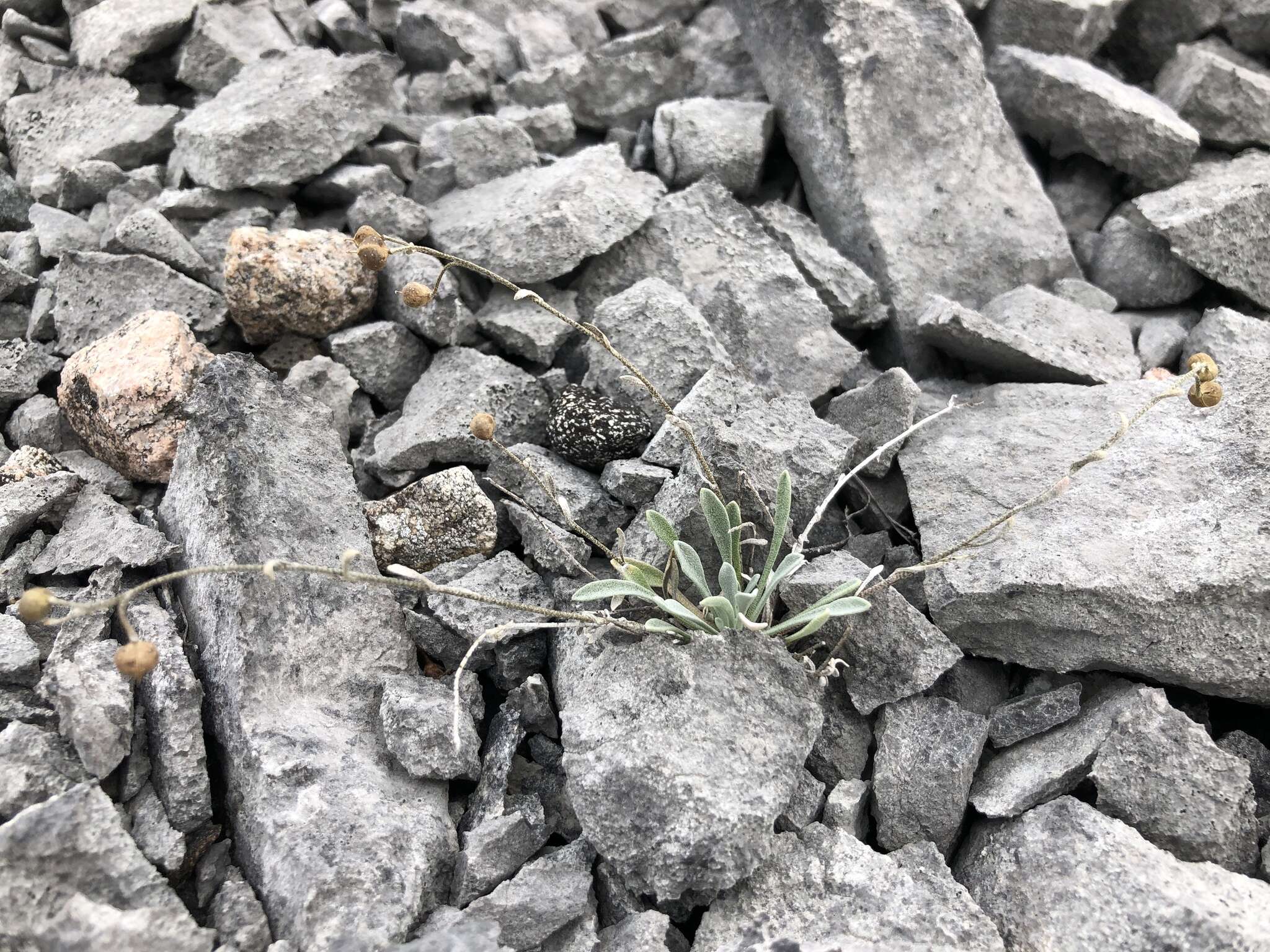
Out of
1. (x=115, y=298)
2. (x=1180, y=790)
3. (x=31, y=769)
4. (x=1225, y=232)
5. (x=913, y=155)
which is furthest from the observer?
(x=913, y=155)

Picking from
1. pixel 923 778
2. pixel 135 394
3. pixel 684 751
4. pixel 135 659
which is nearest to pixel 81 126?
pixel 135 394

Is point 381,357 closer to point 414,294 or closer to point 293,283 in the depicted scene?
point 293,283

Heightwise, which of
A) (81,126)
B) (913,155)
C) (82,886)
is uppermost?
(913,155)

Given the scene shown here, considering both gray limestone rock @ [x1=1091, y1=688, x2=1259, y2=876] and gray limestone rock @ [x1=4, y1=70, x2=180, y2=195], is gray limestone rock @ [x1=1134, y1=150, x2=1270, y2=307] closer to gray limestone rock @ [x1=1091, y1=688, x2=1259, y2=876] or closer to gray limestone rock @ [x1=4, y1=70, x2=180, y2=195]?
gray limestone rock @ [x1=1091, y1=688, x2=1259, y2=876]

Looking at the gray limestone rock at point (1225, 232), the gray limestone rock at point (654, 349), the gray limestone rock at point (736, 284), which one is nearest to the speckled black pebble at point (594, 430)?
the gray limestone rock at point (654, 349)

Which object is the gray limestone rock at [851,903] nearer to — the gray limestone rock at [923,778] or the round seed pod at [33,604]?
the gray limestone rock at [923,778]

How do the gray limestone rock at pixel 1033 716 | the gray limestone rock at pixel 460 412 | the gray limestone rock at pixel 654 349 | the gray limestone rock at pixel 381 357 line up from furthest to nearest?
the gray limestone rock at pixel 381 357 < the gray limestone rock at pixel 654 349 < the gray limestone rock at pixel 460 412 < the gray limestone rock at pixel 1033 716

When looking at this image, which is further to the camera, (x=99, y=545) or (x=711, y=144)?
(x=711, y=144)

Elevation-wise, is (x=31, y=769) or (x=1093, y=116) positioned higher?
(x=1093, y=116)
